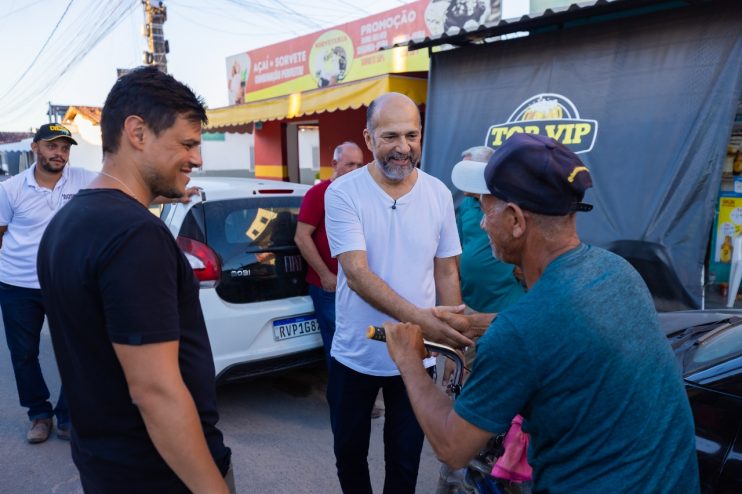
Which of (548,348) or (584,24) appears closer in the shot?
(548,348)

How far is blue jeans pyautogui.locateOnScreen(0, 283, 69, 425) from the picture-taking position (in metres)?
3.66

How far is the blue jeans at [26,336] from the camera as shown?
12.0 feet

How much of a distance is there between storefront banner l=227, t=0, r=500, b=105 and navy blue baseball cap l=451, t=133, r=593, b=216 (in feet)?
32.8

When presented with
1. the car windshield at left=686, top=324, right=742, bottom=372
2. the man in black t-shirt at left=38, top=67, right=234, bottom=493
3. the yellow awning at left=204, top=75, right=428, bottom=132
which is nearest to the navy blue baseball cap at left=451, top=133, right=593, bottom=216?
the man in black t-shirt at left=38, top=67, right=234, bottom=493

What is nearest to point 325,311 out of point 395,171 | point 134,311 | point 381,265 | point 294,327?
point 294,327

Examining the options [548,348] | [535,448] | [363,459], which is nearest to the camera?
[548,348]

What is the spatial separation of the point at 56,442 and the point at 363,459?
99.0 inches

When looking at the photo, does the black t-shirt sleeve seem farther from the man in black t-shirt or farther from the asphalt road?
the asphalt road

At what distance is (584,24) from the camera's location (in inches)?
223

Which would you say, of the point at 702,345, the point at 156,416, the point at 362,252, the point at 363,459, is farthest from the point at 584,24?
the point at 156,416

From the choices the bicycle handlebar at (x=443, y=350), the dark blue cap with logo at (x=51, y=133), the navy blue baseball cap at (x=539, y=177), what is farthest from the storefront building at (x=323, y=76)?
the navy blue baseball cap at (x=539, y=177)

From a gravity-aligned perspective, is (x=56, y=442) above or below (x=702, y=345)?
below

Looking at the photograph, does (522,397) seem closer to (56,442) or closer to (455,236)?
(455,236)

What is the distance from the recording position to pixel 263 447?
3689 mm
